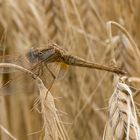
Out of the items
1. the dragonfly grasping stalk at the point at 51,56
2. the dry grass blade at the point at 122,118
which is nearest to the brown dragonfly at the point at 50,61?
the dragonfly grasping stalk at the point at 51,56

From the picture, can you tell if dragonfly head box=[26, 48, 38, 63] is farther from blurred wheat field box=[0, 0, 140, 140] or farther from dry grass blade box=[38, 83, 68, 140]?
blurred wheat field box=[0, 0, 140, 140]

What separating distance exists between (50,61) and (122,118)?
0.18 metres

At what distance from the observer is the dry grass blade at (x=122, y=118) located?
0.63 metres

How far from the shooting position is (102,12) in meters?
1.72

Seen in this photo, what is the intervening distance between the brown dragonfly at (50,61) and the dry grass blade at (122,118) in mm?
116

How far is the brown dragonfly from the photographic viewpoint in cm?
72

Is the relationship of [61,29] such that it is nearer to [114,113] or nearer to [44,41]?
[44,41]

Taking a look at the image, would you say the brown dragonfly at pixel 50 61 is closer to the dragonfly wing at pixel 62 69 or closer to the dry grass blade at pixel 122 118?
the dragonfly wing at pixel 62 69

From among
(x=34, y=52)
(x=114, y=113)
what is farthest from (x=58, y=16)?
(x=114, y=113)

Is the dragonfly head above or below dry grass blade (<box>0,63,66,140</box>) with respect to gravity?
above

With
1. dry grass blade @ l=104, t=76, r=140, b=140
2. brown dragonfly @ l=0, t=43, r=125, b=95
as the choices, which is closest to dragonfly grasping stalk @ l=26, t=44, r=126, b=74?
brown dragonfly @ l=0, t=43, r=125, b=95

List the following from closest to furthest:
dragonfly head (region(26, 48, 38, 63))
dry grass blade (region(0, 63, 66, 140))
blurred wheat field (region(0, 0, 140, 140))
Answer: dry grass blade (region(0, 63, 66, 140))
dragonfly head (region(26, 48, 38, 63))
blurred wheat field (region(0, 0, 140, 140))

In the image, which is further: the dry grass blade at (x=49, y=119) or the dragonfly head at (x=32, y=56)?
the dragonfly head at (x=32, y=56)

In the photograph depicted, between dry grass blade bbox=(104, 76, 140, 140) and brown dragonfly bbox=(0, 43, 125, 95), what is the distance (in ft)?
Answer: 0.38
